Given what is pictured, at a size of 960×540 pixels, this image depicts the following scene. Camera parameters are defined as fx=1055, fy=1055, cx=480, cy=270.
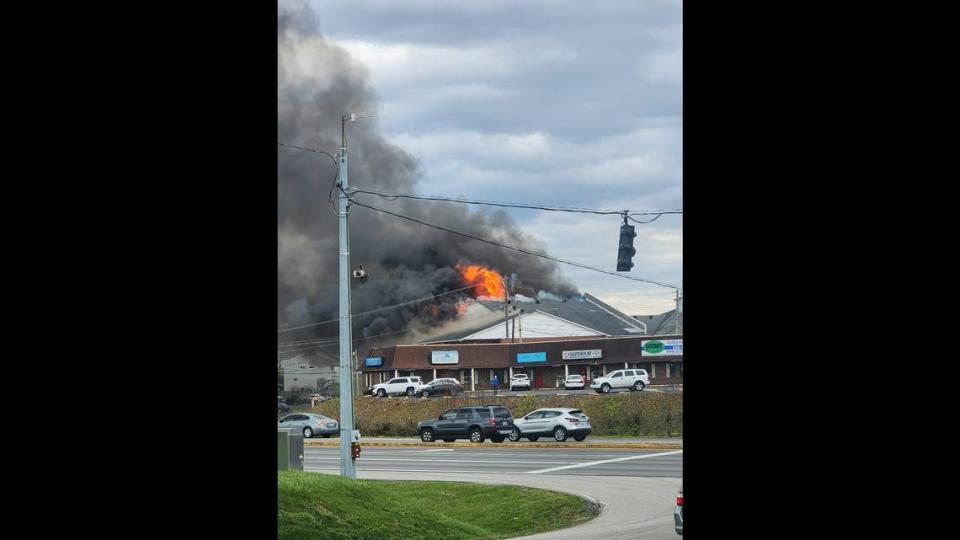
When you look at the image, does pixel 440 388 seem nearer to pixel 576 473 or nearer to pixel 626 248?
pixel 576 473

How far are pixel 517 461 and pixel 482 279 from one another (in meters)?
46.1

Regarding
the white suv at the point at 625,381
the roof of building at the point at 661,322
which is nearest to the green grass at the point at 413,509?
the white suv at the point at 625,381

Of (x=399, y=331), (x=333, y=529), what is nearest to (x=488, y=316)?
(x=399, y=331)

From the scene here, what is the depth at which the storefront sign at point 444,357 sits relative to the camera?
182 ft

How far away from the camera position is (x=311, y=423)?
3853 centimetres

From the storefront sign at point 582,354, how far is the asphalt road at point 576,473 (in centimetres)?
2042

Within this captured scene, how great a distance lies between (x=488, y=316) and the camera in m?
69.9

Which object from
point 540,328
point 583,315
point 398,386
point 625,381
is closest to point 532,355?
point 398,386

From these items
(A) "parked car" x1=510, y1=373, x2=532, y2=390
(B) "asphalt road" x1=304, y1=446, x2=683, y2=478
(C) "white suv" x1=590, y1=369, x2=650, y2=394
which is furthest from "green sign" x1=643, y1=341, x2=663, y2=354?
(B) "asphalt road" x1=304, y1=446, x2=683, y2=478

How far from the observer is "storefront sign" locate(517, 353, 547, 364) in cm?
5334
